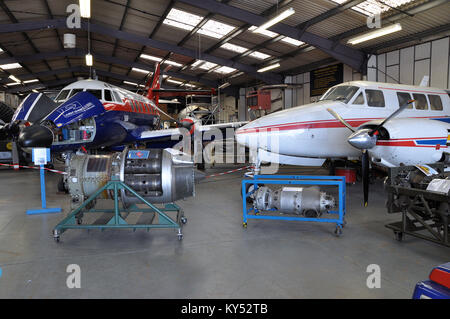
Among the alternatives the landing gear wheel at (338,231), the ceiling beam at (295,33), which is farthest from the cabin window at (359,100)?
the ceiling beam at (295,33)

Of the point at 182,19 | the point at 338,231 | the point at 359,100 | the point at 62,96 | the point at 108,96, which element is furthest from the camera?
the point at 182,19

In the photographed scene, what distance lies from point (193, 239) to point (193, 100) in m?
30.5

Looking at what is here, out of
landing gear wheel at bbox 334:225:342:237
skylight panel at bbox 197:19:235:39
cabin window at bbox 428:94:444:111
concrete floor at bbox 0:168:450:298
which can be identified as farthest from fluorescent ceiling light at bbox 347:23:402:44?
landing gear wheel at bbox 334:225:342:237

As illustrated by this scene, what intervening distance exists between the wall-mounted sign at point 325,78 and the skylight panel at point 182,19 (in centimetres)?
912

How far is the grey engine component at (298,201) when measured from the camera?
205 inches

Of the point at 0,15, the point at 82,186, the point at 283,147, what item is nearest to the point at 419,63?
the point at 283,147

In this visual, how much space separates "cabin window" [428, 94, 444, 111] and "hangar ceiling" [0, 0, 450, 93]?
4.15 meters

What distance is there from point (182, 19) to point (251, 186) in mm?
12819

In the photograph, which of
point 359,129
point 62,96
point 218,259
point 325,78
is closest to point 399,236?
point 359,129

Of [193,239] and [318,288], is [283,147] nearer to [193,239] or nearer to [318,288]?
[193,239]

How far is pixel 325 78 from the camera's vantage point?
65.4 ft

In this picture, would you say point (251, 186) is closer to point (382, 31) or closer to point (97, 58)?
point (382, 31)

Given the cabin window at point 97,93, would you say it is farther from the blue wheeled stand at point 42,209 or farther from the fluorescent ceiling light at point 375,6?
the fluorescent ceiling light at point 375,6
